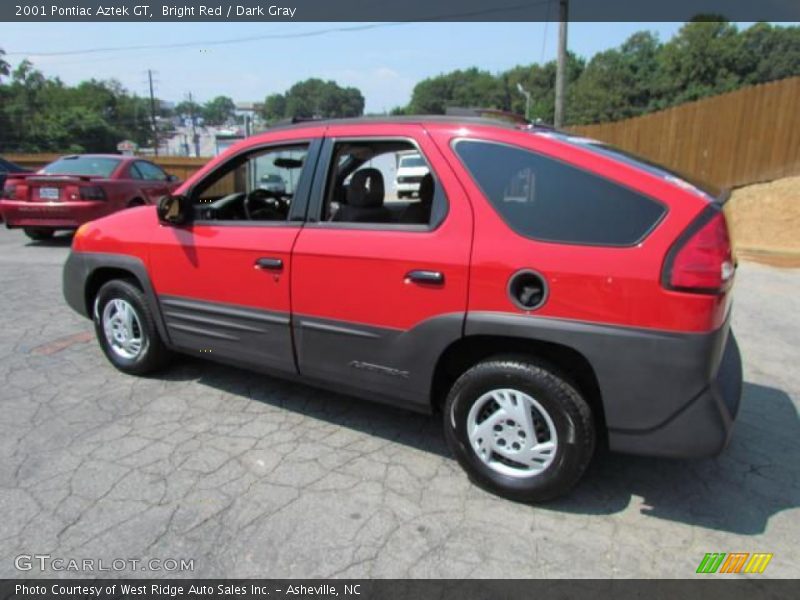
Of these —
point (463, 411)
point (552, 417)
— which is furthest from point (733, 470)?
point (463, 411)

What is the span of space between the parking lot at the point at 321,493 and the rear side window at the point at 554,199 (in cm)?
131

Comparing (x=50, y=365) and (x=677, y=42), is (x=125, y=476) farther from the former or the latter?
(x=677, y=42)

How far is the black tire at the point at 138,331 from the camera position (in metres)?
3.85

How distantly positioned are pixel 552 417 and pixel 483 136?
53.0 inches

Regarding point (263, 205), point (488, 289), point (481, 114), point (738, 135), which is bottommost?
point (488, 289)

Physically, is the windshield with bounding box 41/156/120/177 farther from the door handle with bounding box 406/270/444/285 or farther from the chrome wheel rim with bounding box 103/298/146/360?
the door handle with bounding box 406/270/444/285

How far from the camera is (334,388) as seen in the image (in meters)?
3.14

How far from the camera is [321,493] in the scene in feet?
8.84

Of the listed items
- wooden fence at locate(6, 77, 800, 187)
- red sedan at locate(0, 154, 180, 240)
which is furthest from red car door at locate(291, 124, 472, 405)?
wooden fence at locate(6, 77, 800, 187)

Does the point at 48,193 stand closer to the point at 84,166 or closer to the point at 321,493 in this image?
the point at 84,166

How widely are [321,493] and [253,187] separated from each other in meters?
2.26

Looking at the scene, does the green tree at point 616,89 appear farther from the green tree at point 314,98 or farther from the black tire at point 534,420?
the black tire at point 534,420

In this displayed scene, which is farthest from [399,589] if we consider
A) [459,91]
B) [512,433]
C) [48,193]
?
[459,91]

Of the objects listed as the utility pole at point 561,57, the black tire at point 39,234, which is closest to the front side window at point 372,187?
the black tire at point 39,234
